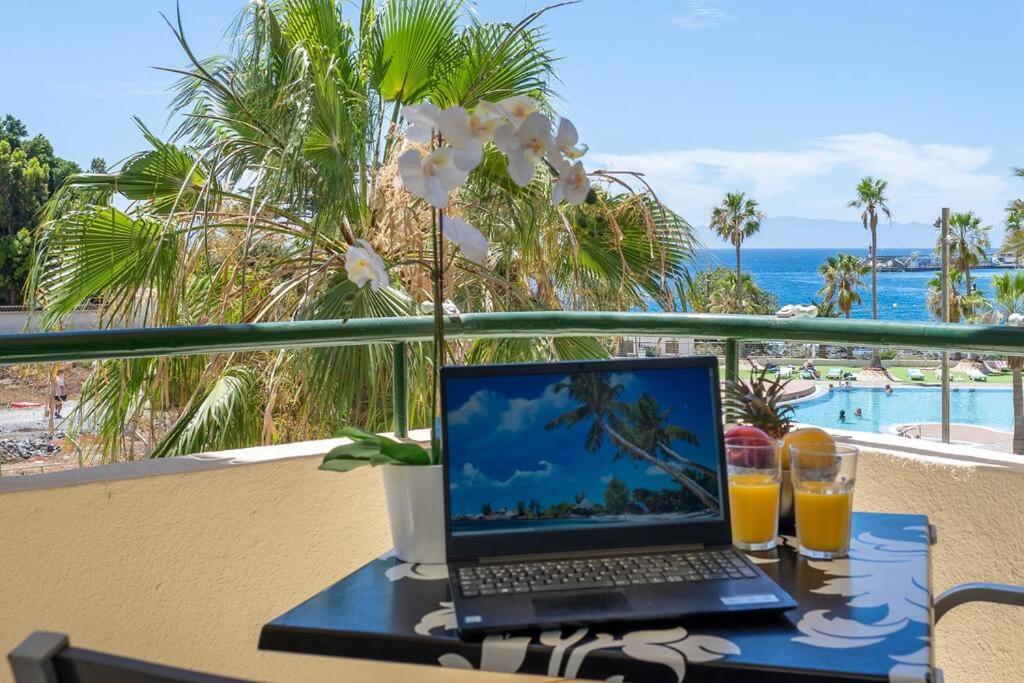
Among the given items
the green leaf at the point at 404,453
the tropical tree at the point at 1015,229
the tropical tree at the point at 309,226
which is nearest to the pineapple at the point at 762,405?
the green leaf at the point at 404,453

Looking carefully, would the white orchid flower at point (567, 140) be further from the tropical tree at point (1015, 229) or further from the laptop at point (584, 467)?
the tropical tree at point (1015, 229)

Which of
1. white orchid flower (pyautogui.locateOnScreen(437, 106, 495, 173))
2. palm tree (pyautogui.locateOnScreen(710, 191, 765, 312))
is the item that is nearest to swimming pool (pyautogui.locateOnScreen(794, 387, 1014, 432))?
palm tree (pyautogui.locateOnScreen(710, 191, 765, 312))

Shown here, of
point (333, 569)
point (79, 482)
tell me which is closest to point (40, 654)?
point (79, 482)

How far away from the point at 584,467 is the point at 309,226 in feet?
11.8

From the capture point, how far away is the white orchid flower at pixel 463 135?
108cm

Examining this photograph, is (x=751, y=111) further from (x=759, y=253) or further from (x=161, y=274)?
(x=161, y=274)

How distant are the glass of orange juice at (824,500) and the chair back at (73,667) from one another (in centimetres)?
80

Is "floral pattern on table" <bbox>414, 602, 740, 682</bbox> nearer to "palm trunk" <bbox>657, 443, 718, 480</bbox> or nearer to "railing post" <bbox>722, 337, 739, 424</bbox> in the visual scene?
"palm trunk" <bbox>657, 443, 718, 480</bbox>

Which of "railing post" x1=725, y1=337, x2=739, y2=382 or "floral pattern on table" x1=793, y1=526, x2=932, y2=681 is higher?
"railing post" x1=725, y1=337, x2=739, y2=382

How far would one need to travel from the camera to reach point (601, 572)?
1006 millimetres

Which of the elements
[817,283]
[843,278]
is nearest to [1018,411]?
[843,278]

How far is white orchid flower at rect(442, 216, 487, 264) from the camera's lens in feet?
3.73

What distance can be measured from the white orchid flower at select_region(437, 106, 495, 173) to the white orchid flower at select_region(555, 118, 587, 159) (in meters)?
0.09

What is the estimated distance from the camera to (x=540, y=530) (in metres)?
1.07
